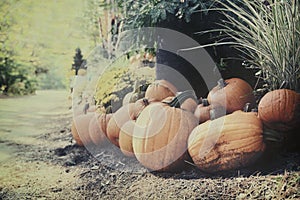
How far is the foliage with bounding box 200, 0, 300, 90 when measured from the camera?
4.34 ft

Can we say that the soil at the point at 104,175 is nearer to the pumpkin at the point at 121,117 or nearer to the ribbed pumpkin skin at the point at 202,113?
the pumpkin at the point at 121,117

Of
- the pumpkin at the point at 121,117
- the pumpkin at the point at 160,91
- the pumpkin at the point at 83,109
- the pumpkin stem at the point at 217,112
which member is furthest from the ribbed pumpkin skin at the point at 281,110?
the pumpkin at the point at 83,109

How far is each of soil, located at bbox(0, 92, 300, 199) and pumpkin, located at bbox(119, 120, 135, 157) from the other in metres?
0.03

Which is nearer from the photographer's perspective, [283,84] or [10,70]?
[283,84]

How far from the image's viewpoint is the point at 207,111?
143 cm

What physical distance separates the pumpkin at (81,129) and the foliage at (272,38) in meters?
0.81

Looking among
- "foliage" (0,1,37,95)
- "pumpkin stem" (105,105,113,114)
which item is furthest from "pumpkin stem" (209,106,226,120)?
"foliage" (0,1,37,95)

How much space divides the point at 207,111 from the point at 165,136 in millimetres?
195

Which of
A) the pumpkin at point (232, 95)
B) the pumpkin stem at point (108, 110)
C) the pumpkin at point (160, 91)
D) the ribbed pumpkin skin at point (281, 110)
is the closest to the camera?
the ribbed pumpkin skin at point (281, 110)

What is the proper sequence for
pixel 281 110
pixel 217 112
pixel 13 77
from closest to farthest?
1. pixel 281 110
2. pixel 217 112
3. pixel 13 77

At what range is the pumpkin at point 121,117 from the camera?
1.60 m

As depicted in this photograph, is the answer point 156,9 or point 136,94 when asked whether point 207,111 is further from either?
point 156,9

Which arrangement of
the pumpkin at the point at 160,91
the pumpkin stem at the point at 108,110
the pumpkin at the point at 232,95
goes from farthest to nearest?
1. the pumpkin stem at the point at 108,110
2. the pumpkin at the point at 160,91
3. the pumpkin at the point at 232,95

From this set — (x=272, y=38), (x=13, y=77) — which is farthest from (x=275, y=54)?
(x=13, y=77)
